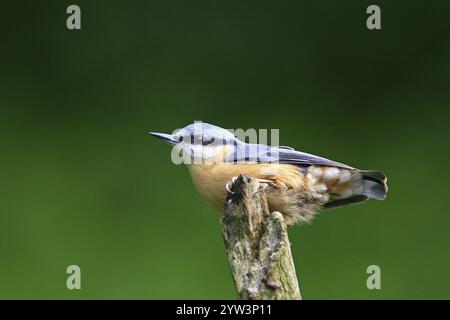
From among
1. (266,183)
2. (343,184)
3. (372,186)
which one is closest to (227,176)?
(266,183)

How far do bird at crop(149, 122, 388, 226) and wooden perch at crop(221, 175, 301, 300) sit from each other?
0.41m

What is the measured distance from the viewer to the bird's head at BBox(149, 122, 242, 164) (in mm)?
3285

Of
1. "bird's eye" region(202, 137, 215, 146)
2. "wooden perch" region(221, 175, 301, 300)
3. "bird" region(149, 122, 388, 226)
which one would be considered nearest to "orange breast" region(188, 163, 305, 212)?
"bird" region(149, 122, 388, 226)

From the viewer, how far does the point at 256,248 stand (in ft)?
8.34

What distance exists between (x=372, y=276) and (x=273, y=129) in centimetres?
119

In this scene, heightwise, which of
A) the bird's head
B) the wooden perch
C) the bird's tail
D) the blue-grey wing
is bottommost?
the wooden perch

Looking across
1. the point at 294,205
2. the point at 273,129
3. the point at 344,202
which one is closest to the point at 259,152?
the point at 294,205

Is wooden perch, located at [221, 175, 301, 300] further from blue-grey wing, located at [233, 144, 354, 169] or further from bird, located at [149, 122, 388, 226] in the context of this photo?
blue-grey wing, located at [233, 144, 354, 169]

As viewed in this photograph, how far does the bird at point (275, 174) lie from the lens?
3176mm

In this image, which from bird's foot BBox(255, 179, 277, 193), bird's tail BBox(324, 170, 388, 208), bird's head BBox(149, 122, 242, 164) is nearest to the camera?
bird's foot BBox(255, 179, 277, 193)

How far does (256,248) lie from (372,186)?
3.69ft

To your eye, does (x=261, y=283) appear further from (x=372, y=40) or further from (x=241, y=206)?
(x=372, y=40)

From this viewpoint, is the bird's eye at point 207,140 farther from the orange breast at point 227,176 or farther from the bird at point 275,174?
the orange breast at point 227,176

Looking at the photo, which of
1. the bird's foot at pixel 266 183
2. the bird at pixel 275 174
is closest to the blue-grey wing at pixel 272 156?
the bird at pixel 275 174
